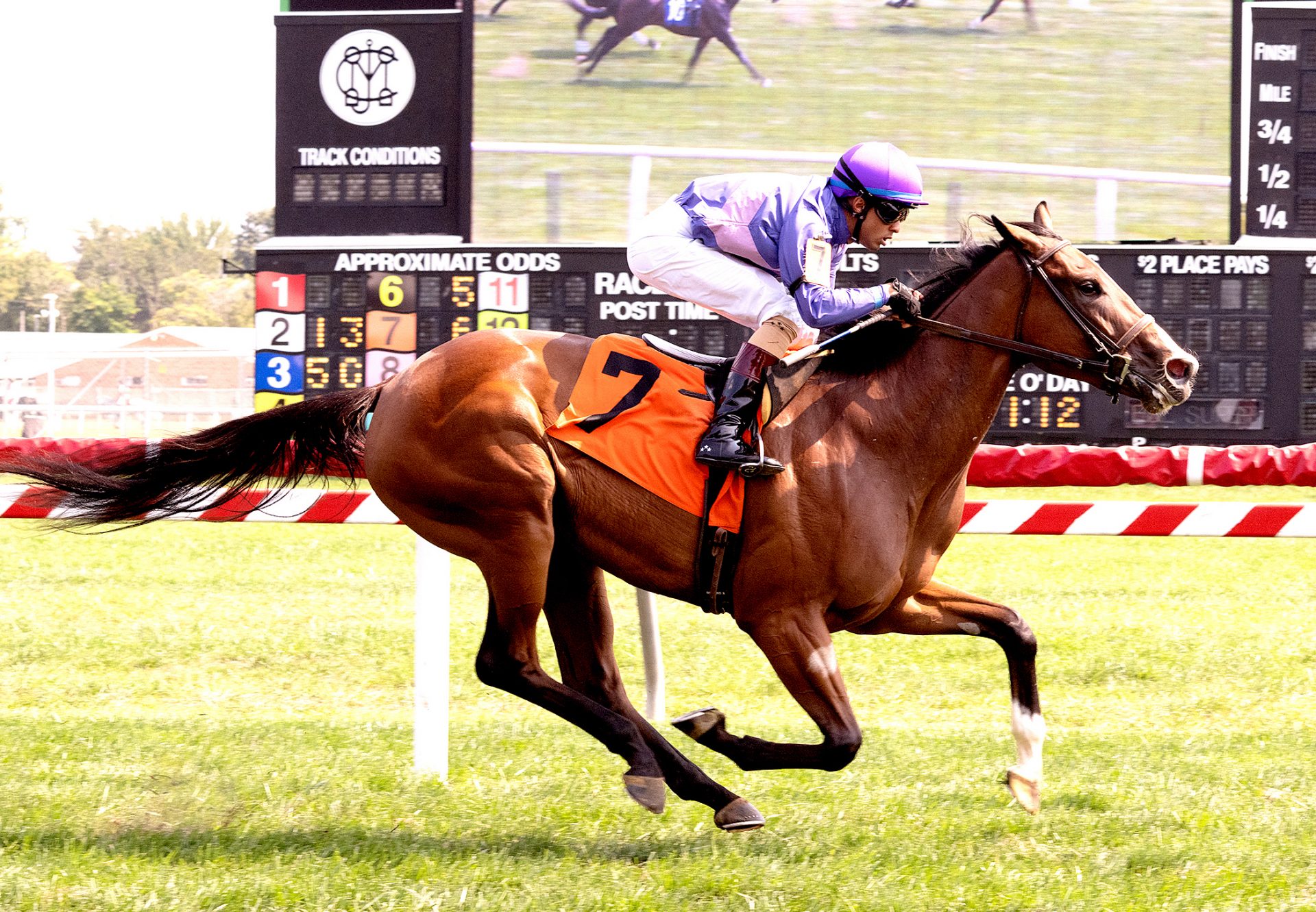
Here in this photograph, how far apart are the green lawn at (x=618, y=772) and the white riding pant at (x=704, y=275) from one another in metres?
1.33

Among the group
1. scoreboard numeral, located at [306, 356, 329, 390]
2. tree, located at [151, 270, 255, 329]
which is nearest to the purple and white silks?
scoreboard numeral, located at [306, 356, 329, 390]

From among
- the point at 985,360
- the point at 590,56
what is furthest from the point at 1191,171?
the point at 985,360

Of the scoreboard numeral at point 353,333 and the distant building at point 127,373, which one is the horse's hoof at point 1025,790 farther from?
the distant building at point 127,373

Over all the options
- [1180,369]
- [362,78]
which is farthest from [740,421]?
[362,78]

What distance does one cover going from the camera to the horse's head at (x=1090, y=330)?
360 cm

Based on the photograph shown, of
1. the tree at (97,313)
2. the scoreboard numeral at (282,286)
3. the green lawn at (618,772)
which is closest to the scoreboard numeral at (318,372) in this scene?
the scoreboard numeral at (282,286)

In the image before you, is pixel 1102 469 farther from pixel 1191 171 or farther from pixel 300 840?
pixel 1191 171

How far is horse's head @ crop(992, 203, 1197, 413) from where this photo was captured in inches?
142

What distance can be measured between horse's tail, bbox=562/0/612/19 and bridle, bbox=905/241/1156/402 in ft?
35.8

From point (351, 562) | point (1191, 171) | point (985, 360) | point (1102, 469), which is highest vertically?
point (1191, 171)

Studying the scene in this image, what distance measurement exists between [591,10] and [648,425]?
11111 millimetres

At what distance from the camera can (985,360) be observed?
375cm

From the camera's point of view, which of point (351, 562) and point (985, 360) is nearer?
point (985, 360)

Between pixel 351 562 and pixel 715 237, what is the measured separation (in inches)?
228
